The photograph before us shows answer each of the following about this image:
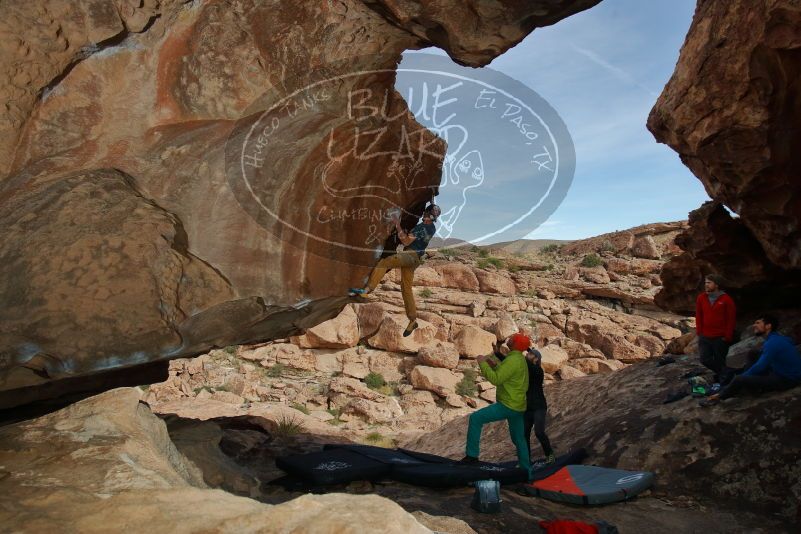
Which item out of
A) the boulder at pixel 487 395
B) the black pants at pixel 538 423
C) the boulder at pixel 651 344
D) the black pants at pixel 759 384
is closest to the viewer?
the black pants at pixel 759 384

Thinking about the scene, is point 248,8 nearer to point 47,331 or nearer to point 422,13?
point 422,13

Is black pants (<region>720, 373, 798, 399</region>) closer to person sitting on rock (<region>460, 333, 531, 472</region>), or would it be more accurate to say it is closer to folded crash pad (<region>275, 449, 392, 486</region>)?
person sitting on rock (<region>460, 333, 531, 472</region>)

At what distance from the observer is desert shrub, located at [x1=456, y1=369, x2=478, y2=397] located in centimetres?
1894

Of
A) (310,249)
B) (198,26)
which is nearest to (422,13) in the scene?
(198,26)

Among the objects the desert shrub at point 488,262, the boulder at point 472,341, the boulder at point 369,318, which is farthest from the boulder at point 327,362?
the desert shrub at point 488,262

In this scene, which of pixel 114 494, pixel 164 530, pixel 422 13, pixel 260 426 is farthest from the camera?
pixel 260 426

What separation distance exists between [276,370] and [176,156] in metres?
15.2

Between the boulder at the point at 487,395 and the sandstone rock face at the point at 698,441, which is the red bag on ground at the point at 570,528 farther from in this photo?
the boulder at the point at 487,395

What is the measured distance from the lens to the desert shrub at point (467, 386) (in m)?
18.9

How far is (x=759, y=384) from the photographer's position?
7.04 metres

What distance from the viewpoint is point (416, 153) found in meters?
8.24

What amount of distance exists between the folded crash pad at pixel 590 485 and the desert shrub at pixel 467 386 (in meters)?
11.9

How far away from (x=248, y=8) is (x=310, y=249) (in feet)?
9.39

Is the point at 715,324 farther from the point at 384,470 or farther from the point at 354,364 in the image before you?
the point at 354,364
